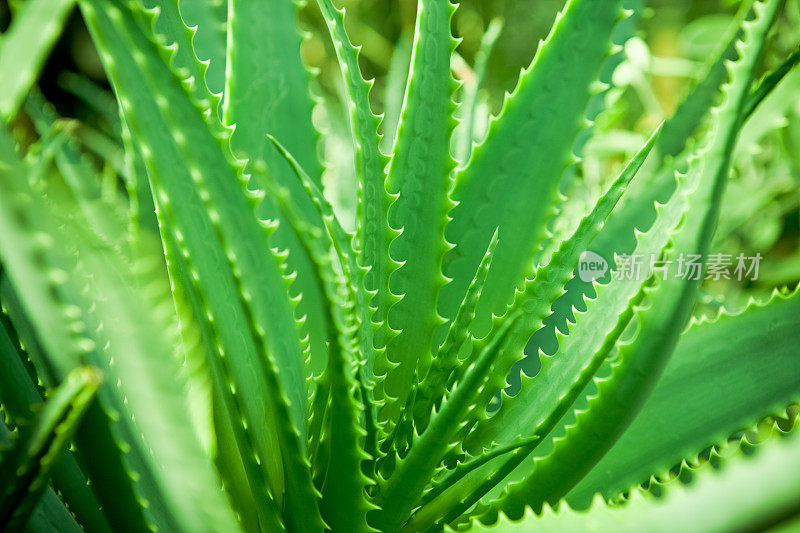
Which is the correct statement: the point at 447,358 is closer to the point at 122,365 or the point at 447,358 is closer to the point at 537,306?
the point at 537,306

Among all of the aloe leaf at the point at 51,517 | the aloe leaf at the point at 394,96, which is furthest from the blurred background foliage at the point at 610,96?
the aloe leaf at the point at 51,517

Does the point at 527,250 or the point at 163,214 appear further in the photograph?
the point at 527,250

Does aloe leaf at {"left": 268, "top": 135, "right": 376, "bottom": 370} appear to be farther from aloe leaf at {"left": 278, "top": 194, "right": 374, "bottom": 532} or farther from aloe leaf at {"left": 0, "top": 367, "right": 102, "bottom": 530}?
aloe leaf at {"left": 0, "top": 367, "right": 102, "bottom": 530}

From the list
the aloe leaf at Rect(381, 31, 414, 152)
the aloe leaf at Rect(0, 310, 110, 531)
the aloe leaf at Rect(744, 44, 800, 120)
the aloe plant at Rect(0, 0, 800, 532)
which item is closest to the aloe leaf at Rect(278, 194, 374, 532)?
the aloe plant at Rect(0, 0, 800, 532)

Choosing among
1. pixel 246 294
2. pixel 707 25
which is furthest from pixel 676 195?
pixel 707 25

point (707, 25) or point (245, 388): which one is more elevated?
point (707, 25)

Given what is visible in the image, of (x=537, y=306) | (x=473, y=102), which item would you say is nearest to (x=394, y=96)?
(x=473, y=102)

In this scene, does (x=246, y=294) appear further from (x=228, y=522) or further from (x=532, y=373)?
(x=532, y=373)

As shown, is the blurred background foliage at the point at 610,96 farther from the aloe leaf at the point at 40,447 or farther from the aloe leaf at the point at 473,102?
the aloe leaf at the point at 40,447
